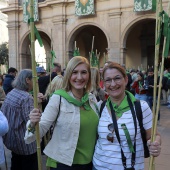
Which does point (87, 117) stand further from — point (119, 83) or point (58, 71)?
point (58, 71)

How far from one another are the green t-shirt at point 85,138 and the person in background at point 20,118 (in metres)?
1.04

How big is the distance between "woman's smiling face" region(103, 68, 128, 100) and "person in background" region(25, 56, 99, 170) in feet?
0.75

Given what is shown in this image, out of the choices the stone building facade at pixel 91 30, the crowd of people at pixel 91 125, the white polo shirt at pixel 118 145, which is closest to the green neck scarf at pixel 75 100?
the crowd of people at pixel 91 125

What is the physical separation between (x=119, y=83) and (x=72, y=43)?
672 inches

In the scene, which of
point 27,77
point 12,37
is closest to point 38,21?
point 12,37

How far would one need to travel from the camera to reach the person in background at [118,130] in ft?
6.23

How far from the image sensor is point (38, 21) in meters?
19.5

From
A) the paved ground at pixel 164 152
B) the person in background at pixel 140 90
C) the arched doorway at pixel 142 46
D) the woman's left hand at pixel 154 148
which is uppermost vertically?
the arched doorway at pixel 142 46

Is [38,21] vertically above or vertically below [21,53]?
above

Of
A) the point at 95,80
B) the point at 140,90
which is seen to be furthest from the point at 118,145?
the point at 140,90

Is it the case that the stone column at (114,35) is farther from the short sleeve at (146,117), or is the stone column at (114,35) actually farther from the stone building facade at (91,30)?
the short sleeve at (146,117)

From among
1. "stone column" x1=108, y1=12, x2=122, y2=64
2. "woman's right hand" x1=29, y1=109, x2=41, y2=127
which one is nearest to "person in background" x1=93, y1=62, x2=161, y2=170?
"woman's right hand" x1=29, y1=109, x2=41, y2=127

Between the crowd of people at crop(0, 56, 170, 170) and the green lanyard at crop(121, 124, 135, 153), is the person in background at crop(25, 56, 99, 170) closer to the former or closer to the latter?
the crowd of people at crop(0, 56, 170, 170)

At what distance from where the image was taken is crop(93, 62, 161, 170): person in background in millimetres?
1899
